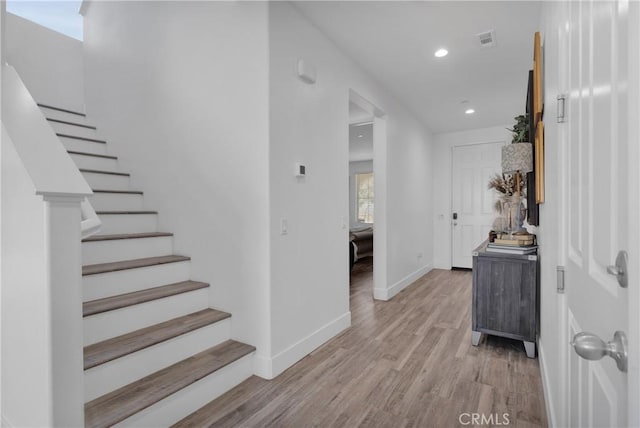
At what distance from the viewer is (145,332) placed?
2012 mm

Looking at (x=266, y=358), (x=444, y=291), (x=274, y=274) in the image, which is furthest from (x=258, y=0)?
(x=444, y=291)

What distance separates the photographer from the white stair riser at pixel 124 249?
230 cm

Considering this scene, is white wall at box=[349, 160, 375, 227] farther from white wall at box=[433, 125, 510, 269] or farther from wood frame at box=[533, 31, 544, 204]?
wood frame at box=[533, 31, 544, 204]

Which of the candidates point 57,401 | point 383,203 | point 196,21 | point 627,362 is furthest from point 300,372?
point 196,21

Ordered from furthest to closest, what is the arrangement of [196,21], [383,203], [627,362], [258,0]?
[383,203]
[196,21]
[258,0]
[627,362]

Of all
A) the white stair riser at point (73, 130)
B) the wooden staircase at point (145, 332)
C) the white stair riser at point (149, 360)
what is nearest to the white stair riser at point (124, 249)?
the wooden staircase at point (145, 332)

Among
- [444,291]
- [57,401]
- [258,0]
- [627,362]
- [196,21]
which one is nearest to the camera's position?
[627,362]

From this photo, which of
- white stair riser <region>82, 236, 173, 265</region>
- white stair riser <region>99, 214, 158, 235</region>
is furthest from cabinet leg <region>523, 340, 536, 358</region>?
white stair riser <region>99, 214, 158, 235</region>

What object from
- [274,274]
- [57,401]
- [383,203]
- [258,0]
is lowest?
[57,401]

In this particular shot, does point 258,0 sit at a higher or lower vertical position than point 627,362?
higher

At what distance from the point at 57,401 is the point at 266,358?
119cm

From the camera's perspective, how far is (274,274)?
2230 mm

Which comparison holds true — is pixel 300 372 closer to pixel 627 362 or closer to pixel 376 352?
pixel 376 352

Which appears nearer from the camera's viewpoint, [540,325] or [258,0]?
[258,0]
